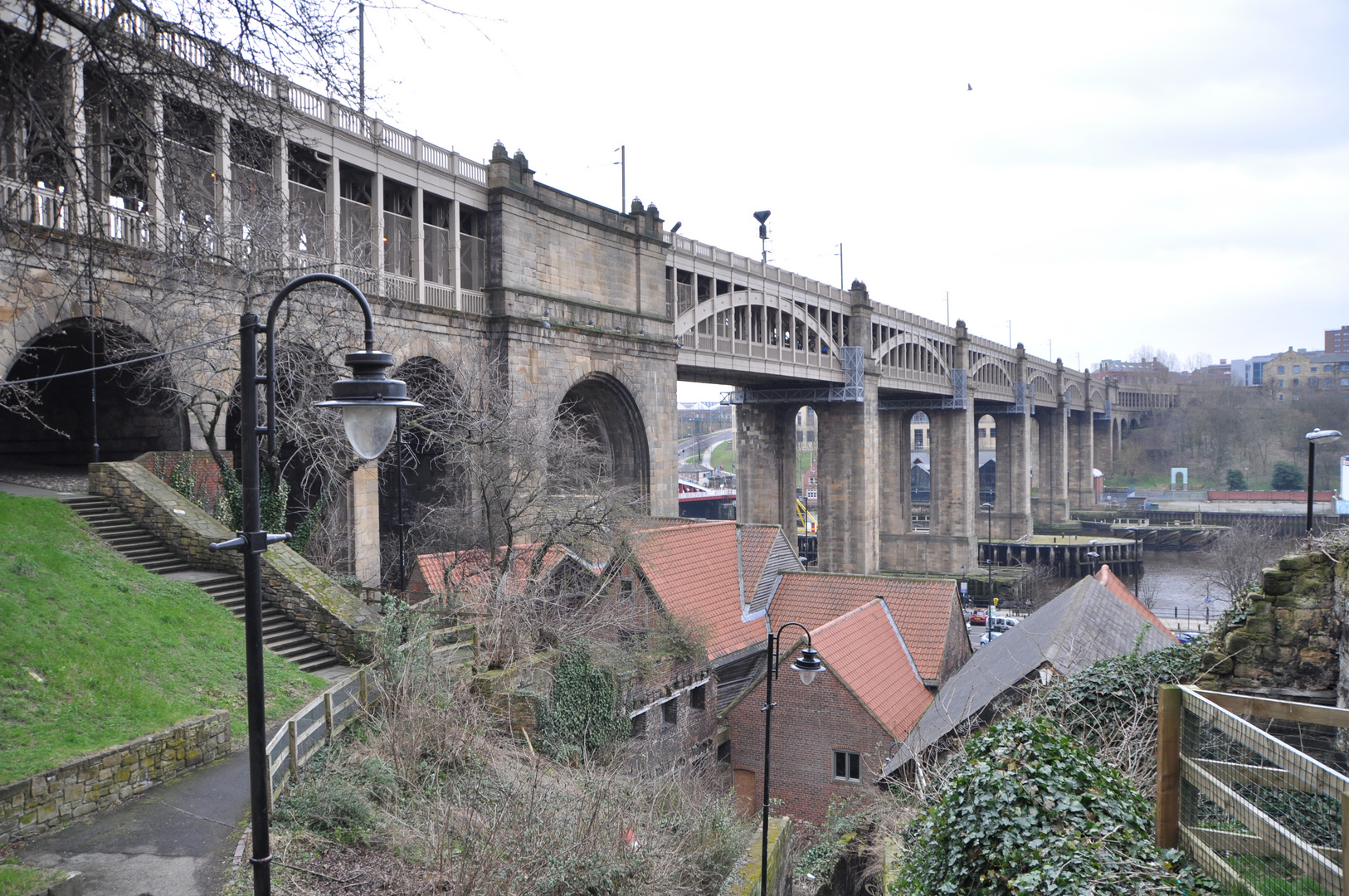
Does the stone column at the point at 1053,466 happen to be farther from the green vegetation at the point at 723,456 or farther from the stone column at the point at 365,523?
the stone column at the point at 365,523

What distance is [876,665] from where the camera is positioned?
2138 centimetres

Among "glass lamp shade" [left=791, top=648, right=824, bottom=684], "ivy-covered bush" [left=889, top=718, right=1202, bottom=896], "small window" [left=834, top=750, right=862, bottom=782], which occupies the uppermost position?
"ivy-covered bush" [left=889, top=718, right=1202, bottom=896]

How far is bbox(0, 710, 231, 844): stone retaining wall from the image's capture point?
26.9 feet

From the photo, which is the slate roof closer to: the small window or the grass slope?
the small window

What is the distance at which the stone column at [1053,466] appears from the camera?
91.5 metres

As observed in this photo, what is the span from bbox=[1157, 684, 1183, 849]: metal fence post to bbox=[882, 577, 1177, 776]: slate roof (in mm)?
8751

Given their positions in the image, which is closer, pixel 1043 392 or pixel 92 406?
pixel 92 406

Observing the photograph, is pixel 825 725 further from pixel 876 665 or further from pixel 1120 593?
pixel 1120 593

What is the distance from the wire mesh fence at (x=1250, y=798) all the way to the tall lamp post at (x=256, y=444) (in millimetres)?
5048

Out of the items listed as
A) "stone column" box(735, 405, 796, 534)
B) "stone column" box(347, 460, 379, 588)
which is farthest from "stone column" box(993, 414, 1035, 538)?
"stone column" box(347, 460, 379, 588)

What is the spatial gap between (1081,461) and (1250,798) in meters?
111

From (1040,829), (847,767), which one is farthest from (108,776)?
(847,767)

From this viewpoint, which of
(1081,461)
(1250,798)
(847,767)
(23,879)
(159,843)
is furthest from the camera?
(1081,461)

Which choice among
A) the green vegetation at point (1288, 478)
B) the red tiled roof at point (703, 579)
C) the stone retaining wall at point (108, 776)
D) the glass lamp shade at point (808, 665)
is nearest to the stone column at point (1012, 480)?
the green vegetation at point (1288, 478)
